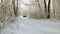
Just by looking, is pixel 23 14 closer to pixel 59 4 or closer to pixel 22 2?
pixel 22 2

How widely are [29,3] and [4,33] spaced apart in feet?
9.16

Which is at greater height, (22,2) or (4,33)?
(22,2)

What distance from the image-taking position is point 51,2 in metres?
4.42

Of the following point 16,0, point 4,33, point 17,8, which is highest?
point 16,0

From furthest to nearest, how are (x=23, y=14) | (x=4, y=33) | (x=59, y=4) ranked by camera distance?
(x=23, y=14) → (x=59, y=4) → (x=4, y=33)

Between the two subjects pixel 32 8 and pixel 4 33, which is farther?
pixel 32 8

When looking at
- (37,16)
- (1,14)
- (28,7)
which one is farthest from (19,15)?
(1,14)

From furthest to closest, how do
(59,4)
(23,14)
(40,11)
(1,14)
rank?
1. (23,14)
2. (40,11)
3. (59,4)
4. (1,14)

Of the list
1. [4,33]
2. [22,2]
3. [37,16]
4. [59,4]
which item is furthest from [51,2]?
[4,33]

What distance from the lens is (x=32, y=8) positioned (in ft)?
15.7

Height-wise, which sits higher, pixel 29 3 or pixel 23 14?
pixel 29 3

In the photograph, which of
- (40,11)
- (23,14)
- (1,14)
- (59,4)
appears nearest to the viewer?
(1,14)

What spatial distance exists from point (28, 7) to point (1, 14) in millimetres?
2390

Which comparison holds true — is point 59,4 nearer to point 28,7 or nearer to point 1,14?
point 28,7
